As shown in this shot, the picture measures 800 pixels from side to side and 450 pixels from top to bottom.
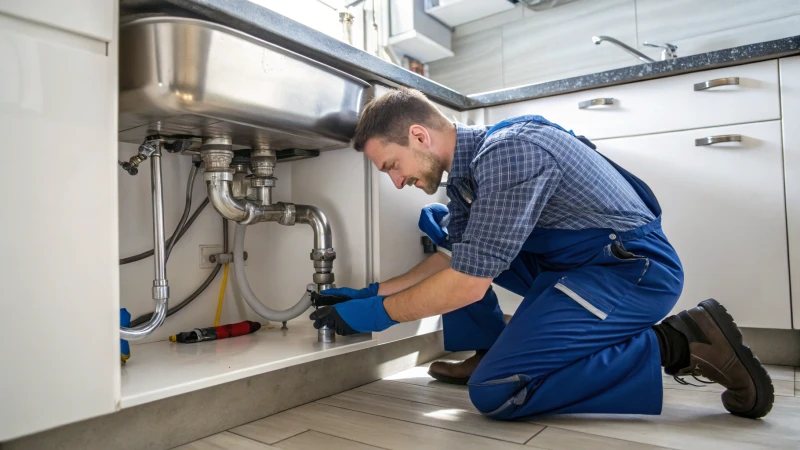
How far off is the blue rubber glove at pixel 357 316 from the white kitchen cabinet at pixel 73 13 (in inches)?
24.6

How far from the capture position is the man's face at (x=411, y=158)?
117 cm

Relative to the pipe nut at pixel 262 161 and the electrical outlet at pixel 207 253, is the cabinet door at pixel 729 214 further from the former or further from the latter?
the electrical outlet at pixel 207 253

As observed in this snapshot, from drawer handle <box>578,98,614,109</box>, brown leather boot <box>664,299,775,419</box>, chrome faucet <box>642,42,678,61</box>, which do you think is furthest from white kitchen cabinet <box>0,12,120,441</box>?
chrome faucet <box>642,42,678,61</box>

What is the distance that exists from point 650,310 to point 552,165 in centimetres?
38

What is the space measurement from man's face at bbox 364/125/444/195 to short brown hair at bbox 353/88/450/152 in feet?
0.04

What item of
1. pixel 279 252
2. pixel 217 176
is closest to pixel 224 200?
pixel 217 176

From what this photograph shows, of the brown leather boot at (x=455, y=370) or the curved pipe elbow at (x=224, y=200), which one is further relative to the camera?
the brown leather boot at (x=455, y=370)

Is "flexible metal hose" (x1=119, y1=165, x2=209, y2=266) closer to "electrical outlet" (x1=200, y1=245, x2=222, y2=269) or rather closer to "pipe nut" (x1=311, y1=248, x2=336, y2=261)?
"electrical outlet" (x1=200, y1=245, x2=222, y2=269)

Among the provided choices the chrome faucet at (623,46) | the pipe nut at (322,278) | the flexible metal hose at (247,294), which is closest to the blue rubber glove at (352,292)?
the pipe nut at (322,278)

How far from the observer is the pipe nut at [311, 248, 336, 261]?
1325mm

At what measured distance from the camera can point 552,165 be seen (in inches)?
39.6

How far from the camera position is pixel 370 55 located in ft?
4.23

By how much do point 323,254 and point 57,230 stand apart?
2.14 feet

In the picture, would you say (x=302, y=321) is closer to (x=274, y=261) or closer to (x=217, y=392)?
(x=274, y=261)
